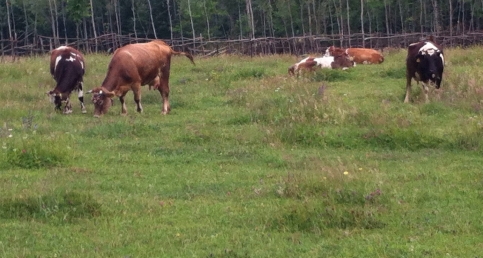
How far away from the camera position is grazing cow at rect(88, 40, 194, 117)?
43.3 feet

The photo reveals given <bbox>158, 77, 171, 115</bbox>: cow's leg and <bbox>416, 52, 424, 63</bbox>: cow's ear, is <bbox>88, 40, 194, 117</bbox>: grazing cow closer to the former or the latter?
<bbox>158, 77, 171, 115</bbox>: cow's leg

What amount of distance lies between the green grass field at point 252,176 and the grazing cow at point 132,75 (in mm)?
325

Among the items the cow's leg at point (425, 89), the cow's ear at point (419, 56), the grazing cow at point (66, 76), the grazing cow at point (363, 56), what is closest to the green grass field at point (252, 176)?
the cow's leg at point (425, 89)

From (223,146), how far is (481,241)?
16.2ft

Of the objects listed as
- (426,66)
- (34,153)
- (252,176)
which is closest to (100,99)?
(34,153)

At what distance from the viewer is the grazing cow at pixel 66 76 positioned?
1389cm

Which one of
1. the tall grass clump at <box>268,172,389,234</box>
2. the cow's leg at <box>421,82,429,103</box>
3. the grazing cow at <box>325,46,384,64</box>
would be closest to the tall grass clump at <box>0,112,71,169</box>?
the tall grass clump at <box>268,172,389,234</box>

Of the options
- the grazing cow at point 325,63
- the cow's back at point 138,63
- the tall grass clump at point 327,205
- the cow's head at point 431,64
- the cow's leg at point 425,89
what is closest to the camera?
the tall grass clump at point 327,205

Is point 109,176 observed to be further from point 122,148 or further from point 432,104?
point 432,104

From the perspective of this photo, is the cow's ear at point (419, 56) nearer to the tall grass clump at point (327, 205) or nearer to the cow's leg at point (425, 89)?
the cow's leg at point (425, 89)

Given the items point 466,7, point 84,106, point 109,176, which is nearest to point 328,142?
point 109,176

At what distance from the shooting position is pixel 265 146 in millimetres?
9953

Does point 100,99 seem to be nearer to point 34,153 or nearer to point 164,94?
point 164,94

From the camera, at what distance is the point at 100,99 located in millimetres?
13047
